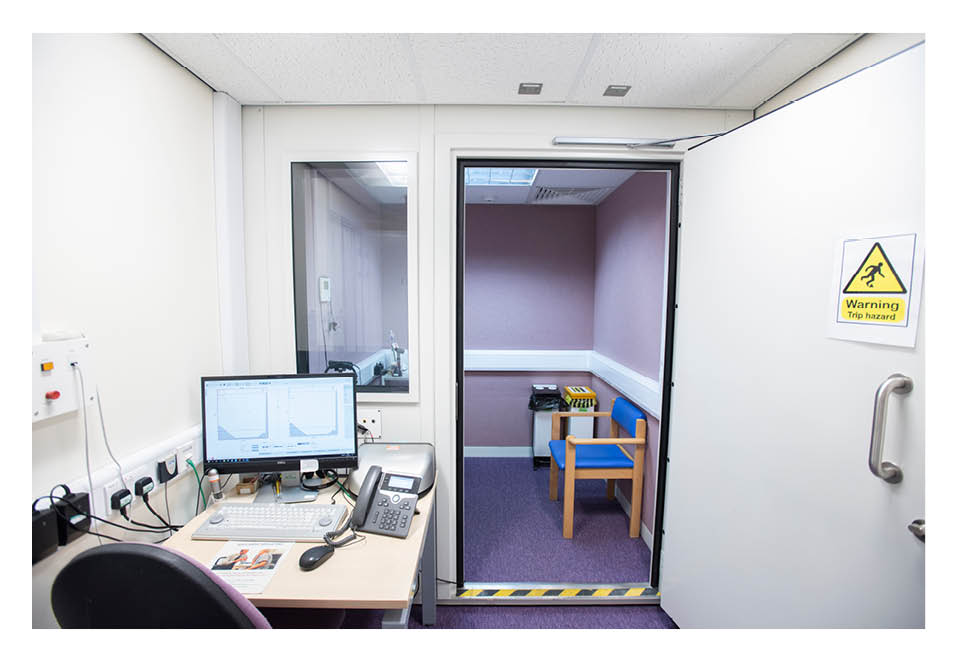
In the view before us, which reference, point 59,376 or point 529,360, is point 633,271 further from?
point 59,376

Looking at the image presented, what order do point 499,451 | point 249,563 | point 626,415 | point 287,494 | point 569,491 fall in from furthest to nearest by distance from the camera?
1. point 499,451
2. point 626,415
3. point 569,491
4. point 287,494
5. point 249,563

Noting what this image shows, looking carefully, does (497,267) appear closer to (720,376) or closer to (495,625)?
(720,376)

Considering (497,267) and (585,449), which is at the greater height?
(497,267)

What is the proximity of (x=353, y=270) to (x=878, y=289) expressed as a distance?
180 cm

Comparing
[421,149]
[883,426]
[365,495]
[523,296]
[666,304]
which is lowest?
[365,495]

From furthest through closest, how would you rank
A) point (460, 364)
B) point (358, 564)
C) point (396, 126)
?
point (460, 364) < point (396, 126) < point (358, 564)

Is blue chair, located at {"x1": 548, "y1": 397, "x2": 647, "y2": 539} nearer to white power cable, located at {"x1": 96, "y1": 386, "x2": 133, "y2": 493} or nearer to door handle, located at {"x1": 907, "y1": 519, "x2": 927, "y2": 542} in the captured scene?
door handle, located at {"x1": 907, "y1": 519, "x2": 927, "y2": 542}

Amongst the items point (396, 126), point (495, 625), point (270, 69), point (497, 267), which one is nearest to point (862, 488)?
point (495, 625)

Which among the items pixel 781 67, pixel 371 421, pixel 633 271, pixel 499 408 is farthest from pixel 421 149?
pixel 499 408

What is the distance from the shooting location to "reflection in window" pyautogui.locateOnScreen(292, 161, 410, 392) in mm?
1659

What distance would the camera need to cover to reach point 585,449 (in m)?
2.46

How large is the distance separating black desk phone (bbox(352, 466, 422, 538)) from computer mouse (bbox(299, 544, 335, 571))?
12 cm

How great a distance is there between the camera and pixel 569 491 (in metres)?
2.21
